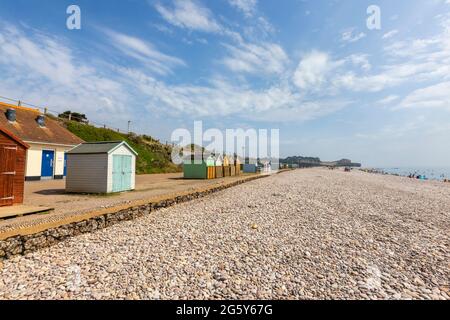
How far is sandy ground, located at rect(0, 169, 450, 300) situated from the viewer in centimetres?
490

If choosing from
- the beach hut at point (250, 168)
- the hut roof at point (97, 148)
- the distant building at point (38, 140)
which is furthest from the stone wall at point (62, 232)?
the beach hut at point (250, 168)

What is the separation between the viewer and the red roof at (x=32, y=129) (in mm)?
21438

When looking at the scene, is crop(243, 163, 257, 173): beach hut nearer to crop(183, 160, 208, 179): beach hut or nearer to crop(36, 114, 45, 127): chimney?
crop(183, 160, 208, 179): beach hut

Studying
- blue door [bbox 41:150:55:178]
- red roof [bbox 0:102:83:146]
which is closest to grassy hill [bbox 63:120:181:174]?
red roof [bbox 0:102:83:146]

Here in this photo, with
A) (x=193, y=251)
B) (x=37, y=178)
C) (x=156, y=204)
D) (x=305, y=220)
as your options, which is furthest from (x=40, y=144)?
(x=305, y=220)

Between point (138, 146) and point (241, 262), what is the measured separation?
140ft

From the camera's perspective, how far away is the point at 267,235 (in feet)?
27.9

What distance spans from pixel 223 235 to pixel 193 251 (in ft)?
5.72

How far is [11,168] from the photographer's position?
9.77m

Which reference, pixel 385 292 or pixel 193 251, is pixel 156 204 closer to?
pixel 193 251

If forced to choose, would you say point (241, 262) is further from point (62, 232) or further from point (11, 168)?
point (11, 168)

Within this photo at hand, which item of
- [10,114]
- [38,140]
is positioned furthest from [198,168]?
[10,114]
